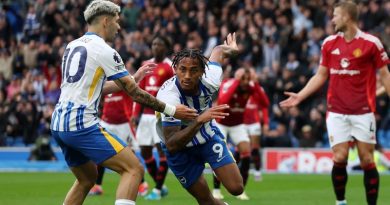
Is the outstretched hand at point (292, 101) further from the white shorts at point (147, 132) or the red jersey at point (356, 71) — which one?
the white shorts at point (147, 132)

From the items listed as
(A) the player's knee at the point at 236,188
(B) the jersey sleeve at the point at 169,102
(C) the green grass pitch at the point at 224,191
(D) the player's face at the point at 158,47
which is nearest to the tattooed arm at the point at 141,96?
(B) the jersey sleeve at the point at 169,102

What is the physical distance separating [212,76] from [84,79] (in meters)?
1.55

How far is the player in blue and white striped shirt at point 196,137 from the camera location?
9711mm

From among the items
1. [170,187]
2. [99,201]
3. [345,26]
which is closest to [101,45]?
[345,26]

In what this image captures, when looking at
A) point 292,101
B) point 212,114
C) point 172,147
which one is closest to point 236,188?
point 172,147

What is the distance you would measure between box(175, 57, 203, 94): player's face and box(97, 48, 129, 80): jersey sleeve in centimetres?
82

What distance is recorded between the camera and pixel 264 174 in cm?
2291

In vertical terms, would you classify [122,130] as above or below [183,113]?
below

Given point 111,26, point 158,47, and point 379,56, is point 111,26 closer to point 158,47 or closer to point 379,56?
point 379,56

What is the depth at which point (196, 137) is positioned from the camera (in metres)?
9.87

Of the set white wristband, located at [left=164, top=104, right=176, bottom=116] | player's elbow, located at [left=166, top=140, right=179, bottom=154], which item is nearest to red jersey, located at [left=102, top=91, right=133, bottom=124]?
player's elbow, located at [left=166, top=140, right=179, bottom=154]

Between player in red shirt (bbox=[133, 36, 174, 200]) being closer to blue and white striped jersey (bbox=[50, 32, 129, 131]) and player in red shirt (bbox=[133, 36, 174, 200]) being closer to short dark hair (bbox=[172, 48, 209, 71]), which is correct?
short dark hair (bbox=[172, 48, 209, 71])

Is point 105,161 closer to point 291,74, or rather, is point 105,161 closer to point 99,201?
point 99,201

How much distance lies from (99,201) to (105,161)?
212 inches
